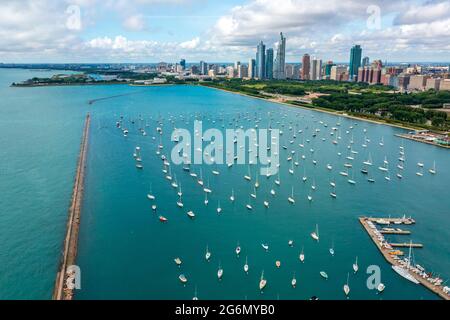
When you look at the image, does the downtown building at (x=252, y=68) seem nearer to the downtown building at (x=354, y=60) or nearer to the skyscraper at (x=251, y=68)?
the skyscraper at (x=251, y=68)

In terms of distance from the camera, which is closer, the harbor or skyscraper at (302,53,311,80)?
the harbor

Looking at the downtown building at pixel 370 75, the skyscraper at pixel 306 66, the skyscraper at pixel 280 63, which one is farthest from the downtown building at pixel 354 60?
the skyscraper at pixel 280 63

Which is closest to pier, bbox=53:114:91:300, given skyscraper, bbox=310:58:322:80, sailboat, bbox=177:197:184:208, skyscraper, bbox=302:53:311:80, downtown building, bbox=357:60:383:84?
sailboat, bbox=177:197:184:208

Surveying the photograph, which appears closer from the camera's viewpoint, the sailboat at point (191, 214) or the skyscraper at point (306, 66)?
the sailboat at point (191, 214)

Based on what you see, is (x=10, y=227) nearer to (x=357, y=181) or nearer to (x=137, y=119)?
(x=357, y=181)

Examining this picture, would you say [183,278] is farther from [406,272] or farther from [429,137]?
[429,137]

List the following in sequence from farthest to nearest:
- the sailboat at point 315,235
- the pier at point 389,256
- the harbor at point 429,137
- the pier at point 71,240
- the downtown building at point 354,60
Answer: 1. the downtown building at point 354,60
2. the harbor at point 429,137
3. the sailboat at point 315,235
4. the pier at point 389,256
5. the pier at point 71,240

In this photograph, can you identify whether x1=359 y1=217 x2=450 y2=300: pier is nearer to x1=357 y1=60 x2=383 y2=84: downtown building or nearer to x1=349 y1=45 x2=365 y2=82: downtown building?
x1=357 y1=60 x2=383 y2=84: downtown building
